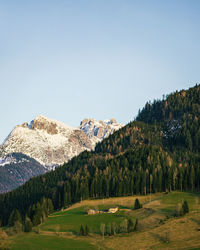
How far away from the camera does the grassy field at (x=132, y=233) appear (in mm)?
115844

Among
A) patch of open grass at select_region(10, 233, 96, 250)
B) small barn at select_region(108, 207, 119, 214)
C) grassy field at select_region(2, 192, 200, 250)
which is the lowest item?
patch of open grass at select_region(10, 233, 96, 250)

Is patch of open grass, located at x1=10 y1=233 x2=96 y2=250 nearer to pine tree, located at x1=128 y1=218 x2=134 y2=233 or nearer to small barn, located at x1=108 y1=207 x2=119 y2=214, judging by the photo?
pine tree, located at x1=128 y1=218 x2=134 y2=233

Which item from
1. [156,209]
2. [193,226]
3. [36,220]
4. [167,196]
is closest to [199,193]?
[167,196]

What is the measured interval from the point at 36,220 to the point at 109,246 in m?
59.0

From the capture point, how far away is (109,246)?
11775cm

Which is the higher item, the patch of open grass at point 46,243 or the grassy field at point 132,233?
the grassy field at point 132,233

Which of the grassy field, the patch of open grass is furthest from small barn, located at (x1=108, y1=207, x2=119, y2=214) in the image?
the patch of open grass

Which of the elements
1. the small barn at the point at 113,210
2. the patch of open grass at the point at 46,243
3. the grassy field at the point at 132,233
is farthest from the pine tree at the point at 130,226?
the small barn at the point at 113,210

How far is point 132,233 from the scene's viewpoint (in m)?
130

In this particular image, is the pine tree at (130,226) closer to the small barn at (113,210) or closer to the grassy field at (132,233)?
the grassy field at (132,233)

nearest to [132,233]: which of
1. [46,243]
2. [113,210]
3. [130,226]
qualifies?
[130,226]

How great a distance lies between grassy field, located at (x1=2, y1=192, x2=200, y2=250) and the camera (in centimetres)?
11584

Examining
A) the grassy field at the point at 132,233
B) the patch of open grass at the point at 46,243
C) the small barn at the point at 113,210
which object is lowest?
the patch of open grass at the point at 46,243

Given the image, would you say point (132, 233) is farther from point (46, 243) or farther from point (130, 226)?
point (46, 243)
